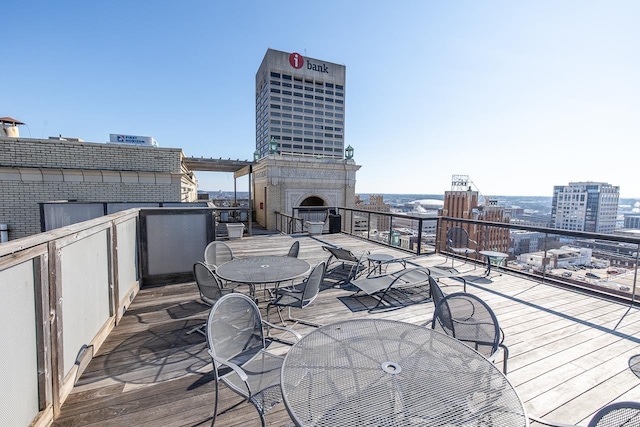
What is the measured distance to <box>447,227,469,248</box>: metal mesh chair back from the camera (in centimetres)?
532

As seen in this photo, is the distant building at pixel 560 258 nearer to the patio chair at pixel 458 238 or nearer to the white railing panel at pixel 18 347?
the patio chair at pixel 458 238

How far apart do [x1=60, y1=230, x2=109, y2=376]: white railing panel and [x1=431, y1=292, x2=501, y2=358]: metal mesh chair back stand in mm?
2707

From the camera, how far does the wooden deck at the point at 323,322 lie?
1.72 metres

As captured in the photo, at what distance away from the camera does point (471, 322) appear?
177 cm

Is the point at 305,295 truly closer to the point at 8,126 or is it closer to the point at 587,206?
the point at 8,126

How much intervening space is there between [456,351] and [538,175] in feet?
197

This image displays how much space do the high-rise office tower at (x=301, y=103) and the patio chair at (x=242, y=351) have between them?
4807 centimetres

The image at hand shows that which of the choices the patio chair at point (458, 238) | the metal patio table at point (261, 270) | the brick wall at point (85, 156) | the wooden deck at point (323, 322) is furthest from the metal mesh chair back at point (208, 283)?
the brick wall at point (85, 156)

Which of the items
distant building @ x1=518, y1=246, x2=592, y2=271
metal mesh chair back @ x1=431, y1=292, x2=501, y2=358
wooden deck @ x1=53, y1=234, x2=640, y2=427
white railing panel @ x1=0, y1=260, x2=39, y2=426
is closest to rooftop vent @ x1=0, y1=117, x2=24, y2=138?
wooden deck @ x1=53, y1=234, x2=640, y2=427

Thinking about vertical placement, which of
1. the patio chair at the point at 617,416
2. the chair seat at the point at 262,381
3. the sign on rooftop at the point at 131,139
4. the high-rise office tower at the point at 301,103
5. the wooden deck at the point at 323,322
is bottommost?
the wooden deck at the point at 323,322

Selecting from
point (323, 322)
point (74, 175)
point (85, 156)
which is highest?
point (85, 156)

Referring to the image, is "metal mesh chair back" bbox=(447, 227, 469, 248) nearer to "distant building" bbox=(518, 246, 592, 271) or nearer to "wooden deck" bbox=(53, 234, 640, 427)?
"distant building" bbox=(518, 246, 592, 271)

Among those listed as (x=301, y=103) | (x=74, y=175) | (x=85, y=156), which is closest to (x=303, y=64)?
(x=301, y=103)

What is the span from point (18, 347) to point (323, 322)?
2374 mm
